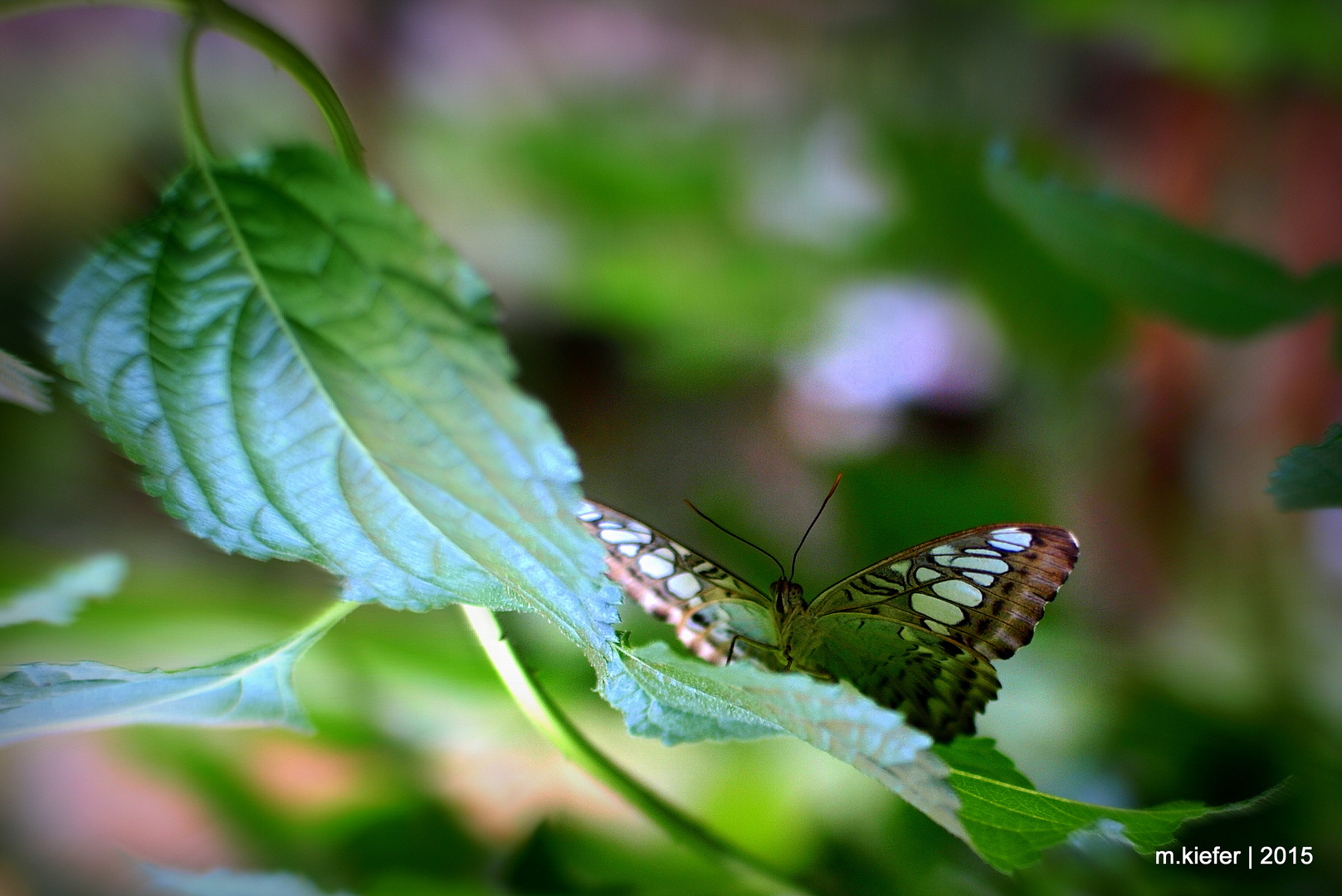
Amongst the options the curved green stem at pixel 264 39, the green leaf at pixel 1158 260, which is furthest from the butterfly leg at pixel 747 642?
the green leaf at pixel 1158 260

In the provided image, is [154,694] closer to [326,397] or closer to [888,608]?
[326,397]

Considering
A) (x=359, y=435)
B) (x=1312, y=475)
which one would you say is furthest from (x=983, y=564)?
(x=359, y=435)

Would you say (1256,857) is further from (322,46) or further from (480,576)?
(322,46)

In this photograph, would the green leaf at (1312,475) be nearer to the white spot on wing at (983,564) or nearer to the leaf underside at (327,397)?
the white spot on wing at (983,564)

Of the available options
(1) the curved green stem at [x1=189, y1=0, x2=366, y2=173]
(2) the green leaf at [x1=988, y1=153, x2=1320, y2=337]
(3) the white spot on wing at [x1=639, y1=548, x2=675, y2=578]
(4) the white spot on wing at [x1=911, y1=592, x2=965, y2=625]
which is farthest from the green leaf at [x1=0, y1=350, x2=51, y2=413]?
(2) the green leaf at [x1=988, y1=153, x2=1320, y2=337]

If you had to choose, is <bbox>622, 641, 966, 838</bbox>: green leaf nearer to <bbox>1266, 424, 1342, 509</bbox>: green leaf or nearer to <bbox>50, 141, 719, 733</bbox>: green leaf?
<bbox>50, 141, 719, 733</bbox>: green leaf
